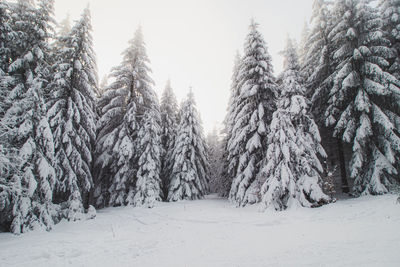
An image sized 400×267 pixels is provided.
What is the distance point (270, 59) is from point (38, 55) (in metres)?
17.0

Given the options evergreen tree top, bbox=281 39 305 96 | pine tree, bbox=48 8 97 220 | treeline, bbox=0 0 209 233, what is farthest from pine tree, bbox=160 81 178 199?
evergreen tree top, bbox=281 39 305 96

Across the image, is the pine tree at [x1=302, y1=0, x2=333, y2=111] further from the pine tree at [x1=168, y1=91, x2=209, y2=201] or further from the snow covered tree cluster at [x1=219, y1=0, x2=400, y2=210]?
the pine tree at [x1=168, y1=91, x2=209, y2=201]

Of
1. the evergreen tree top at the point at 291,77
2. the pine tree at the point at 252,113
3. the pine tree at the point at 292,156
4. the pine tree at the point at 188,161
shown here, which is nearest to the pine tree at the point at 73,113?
the pine tree at the point at 188,161

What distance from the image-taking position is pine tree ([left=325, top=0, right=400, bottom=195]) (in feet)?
43.5

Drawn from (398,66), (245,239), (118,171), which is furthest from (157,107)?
(398,66)

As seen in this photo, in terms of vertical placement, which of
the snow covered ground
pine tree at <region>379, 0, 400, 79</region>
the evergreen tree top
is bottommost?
the snow covered ground

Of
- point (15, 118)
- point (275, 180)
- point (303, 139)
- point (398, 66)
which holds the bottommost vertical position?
point (275, 180)

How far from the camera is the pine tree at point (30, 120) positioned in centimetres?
1037

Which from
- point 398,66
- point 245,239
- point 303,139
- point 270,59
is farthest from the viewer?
point 270,59

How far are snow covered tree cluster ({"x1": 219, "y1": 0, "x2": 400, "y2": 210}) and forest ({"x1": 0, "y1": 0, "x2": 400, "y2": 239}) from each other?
8 cm

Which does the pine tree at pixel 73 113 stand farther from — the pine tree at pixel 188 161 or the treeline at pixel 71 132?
the pine tree at pixel 188 161

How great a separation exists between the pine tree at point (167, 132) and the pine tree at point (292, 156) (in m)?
12.0

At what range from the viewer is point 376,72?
45.5 ft

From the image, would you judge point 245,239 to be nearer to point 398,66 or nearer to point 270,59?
point 270,59
